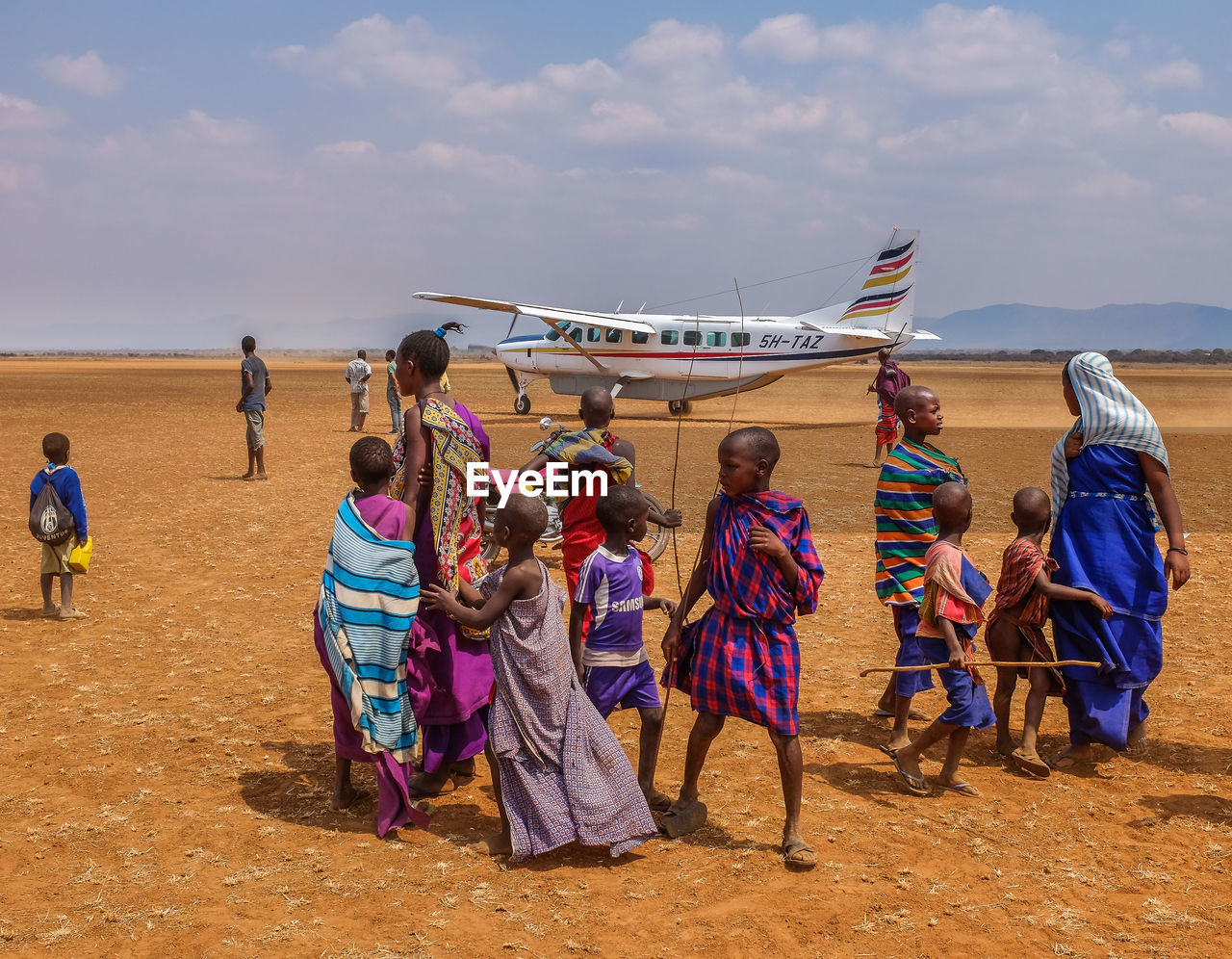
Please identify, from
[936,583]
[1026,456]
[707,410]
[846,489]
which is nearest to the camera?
[936,583]

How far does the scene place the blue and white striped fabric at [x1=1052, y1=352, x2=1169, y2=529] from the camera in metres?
5.28

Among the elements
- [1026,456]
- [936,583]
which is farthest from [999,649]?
[1026,456]

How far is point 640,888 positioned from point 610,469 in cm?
267

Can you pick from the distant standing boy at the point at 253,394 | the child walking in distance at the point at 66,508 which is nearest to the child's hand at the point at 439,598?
the child walking in distance at the point at 66,508

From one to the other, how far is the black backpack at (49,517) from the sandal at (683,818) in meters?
5.27

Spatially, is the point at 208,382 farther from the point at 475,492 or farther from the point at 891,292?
the point at 475,492

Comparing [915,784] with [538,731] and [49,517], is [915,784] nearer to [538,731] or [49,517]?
[538,731]

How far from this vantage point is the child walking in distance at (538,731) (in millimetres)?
4102

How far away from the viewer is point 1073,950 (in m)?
3.55

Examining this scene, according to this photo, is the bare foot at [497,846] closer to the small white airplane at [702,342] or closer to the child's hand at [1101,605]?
the child's hand at [1101,605]

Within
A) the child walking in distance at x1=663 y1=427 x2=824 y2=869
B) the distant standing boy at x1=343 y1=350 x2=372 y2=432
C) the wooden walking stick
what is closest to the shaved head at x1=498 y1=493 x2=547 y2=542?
the child walking in distance at x1=663 y1=427 x2=824 y2=869

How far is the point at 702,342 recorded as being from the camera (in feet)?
97.3

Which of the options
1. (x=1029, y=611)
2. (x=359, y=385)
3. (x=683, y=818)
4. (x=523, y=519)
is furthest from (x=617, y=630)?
(x=359, y=385)

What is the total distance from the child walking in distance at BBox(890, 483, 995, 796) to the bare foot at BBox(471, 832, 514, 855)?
199cm
